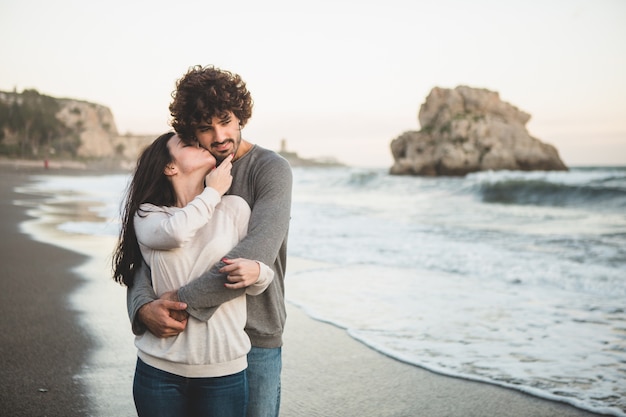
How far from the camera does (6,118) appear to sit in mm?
83188

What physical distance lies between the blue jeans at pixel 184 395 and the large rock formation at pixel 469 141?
44.6m

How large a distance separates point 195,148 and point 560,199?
23.0 m

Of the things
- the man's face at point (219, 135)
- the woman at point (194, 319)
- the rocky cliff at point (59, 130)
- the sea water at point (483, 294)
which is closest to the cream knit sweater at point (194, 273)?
the woman at point (194, 319)

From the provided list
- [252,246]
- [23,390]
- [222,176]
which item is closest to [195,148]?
[222,176]

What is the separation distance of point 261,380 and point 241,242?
63cm

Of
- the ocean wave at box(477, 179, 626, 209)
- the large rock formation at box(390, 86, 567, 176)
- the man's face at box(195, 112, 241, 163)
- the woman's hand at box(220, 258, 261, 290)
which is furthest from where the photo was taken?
the large rock formation at box(390, 86, 567, 176)

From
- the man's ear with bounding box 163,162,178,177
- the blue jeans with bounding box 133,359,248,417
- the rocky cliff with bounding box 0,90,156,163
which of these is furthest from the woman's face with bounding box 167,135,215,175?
the rocky cliff with bounding box 0,90,156,163

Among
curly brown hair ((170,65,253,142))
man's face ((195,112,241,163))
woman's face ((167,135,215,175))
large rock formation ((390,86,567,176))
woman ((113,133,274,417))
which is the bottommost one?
woman ((113,133,274,417))

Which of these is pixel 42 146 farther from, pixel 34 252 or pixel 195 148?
pixel 195 148

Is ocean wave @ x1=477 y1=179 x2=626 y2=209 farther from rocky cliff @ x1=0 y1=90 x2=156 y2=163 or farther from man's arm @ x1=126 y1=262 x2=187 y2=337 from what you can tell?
rocky cliff @ x1=0 y1=90 x2=156 y2=163

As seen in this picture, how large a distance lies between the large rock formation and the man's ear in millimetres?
44481

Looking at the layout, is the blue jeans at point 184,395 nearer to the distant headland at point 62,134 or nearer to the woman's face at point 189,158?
the woman's face at point 189,158

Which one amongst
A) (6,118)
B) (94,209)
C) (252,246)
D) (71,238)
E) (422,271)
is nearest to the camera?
(252,246)

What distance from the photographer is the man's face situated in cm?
208
